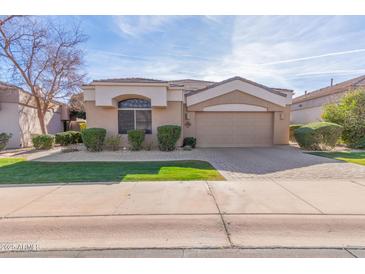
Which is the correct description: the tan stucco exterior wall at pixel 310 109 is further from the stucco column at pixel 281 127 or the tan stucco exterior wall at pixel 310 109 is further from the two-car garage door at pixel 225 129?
the two-car garage door at pixel 225 129

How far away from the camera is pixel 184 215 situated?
3824 mm

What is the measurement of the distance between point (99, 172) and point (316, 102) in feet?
76.4

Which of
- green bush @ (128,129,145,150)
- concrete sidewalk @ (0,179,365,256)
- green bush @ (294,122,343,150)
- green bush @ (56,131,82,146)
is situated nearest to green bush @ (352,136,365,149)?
green bush @ (294,122,343,150)

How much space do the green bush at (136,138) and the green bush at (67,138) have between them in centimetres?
656

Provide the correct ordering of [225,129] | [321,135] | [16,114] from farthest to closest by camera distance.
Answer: [16,114] < [225,129] < [321,135]

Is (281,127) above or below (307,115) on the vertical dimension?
below

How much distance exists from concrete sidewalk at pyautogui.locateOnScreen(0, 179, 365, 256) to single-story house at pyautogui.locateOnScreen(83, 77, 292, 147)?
748 cm

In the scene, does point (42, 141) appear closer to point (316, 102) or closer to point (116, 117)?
point (116, 117)

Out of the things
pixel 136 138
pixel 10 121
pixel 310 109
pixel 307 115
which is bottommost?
pixel 136 138

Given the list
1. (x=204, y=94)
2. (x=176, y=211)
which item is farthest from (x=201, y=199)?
(x=204, y=94)

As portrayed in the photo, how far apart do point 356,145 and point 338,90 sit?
30.1ft

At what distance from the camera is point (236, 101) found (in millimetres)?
13609

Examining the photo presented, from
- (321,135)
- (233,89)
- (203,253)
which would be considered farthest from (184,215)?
(233,89)

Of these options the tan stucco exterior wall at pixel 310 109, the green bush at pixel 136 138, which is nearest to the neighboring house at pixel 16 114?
the green bush at pixel 136 138
